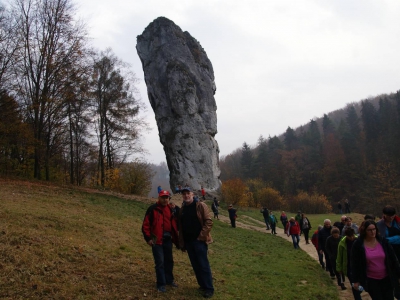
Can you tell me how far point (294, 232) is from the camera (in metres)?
16.4

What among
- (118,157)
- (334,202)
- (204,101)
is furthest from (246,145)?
(118,157)

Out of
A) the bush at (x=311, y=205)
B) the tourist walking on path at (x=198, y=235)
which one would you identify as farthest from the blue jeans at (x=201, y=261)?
the bush at (x=311, y=205)

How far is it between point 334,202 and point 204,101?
1624 inches

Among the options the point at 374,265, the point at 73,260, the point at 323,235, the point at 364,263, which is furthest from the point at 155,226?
the point at 323,235

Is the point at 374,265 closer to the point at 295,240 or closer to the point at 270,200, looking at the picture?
the point at 295,240

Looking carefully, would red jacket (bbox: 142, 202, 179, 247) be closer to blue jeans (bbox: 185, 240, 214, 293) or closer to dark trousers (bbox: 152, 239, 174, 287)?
dark trousers (bbox: 152, 239, 174, 287)

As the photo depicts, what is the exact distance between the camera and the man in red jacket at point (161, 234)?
6031 millimetres

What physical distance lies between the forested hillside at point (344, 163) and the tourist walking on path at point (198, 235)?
164ft

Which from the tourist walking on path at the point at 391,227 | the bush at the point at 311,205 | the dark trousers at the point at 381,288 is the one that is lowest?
the bush at the point at 311,205

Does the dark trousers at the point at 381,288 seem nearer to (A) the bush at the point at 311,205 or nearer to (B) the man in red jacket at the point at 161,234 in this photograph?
(B) the man in red jacket at the point at 161,234

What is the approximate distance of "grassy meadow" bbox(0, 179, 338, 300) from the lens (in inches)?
225

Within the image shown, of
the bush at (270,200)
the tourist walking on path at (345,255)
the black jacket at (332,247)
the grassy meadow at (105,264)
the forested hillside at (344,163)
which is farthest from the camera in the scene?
the forested hillside at (344,163)

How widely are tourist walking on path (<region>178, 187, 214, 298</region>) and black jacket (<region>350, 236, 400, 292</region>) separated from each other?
2524 millimetres

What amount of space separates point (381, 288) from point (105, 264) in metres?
5.50
